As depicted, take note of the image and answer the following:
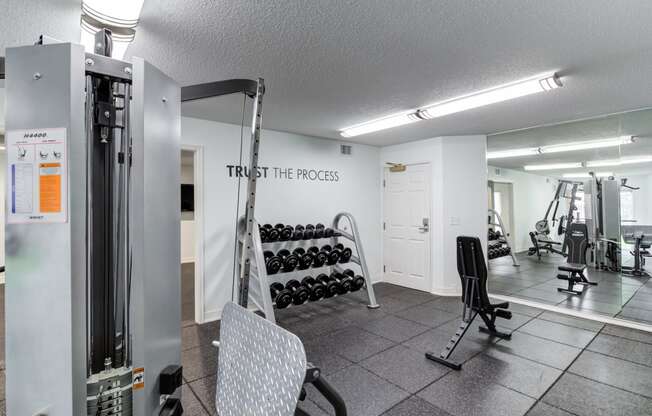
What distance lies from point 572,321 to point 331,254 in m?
2.92

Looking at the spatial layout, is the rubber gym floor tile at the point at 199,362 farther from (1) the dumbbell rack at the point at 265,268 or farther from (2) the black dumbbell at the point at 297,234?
(2) the black dumbbell at the point at 297,234

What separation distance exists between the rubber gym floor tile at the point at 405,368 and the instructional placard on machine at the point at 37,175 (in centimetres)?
236

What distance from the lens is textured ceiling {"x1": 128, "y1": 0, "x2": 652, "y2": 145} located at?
1.62 meters

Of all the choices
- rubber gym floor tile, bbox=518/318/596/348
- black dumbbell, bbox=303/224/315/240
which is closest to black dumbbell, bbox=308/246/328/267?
black dumbbell, bbox=303/224/315/240

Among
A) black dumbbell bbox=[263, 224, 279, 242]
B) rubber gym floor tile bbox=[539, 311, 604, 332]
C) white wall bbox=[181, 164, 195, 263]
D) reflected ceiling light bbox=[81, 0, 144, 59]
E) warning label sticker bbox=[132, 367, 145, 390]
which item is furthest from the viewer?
white wall bbox=[181, 164, 195, 263]

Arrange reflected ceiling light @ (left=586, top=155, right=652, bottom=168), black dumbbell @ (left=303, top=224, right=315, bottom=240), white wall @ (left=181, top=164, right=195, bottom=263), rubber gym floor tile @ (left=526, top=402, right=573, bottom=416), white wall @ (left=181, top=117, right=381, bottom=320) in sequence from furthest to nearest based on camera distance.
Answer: white wall @ (left=181, top=164, right=195, bottom=263), reflected ceiling light @ (left=586, top=155, right=652, bottom=168), black dumbbell @ (left=303, top=224, right=315, bottom=240), white wall @ (left=181, top=117, right=381, bottom=320), rubber gym floor tile @ (left=526, top=402, right=573, bottom=416)

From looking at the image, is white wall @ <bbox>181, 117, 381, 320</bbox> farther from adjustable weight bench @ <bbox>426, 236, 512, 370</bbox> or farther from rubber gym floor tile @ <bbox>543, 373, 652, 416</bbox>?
rubber gym floor tile @ <bbox>543, 373, 652, 416</bbox>

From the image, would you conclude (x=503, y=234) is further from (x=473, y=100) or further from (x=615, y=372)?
(x=473, y=100)

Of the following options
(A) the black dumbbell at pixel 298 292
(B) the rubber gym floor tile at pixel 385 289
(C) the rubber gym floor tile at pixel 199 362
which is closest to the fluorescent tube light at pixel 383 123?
(A) the black dumbbell at pixel 298 292

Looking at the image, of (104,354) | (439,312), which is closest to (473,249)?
(439,312)

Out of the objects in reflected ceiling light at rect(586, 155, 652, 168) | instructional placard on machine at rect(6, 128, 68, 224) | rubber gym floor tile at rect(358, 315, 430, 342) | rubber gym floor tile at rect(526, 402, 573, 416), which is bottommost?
rubber gym floor tile at rect(526, 402, 573, 416)

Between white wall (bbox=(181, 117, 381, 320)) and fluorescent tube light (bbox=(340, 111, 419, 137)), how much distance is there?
735mm

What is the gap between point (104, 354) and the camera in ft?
3.04

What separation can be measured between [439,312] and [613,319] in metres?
1.89
